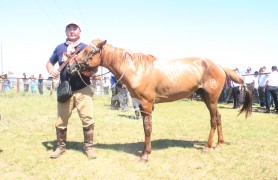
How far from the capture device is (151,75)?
5652 mm

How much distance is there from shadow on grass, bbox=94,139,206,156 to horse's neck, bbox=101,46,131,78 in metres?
1.66

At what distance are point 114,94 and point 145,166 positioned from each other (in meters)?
8.32

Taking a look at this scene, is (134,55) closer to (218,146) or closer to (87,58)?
(87,58)

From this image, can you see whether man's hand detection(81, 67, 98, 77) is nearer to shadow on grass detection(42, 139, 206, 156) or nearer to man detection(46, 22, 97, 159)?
man detection(46, 22, 97, 159)

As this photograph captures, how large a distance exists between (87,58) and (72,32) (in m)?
0.64

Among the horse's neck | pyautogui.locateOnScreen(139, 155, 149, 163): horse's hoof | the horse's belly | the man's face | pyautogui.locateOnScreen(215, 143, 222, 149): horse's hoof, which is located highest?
the man's face

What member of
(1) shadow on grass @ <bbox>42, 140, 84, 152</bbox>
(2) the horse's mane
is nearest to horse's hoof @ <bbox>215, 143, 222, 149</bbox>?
(2) the horse's mane

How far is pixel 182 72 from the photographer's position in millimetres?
6023

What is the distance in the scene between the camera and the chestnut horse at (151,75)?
17.9ft

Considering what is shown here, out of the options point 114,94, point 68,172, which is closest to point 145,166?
point 68,172

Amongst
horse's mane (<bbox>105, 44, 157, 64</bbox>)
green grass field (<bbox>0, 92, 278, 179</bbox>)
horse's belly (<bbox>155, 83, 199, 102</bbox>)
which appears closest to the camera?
green grass field (<bbox>0, 92, 278, 179</bbox>)

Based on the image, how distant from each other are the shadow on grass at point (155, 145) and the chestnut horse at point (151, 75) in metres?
0.53

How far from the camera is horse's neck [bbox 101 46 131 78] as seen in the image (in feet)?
18.1

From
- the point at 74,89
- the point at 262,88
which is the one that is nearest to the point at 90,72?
the point at 74,89
